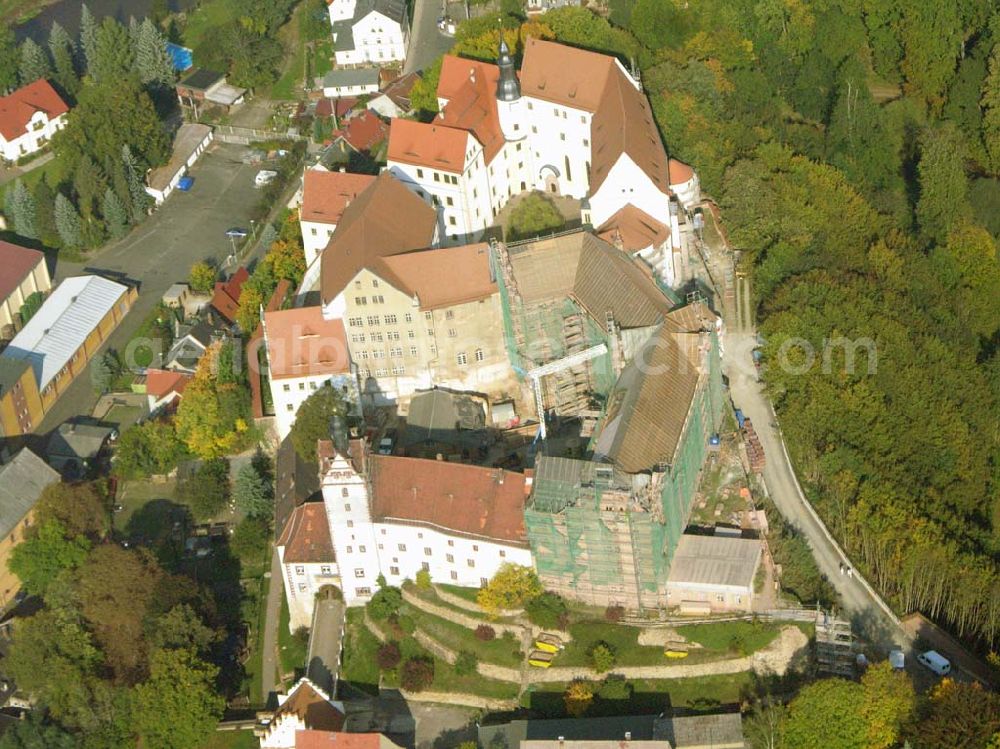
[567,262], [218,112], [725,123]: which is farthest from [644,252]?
[218,112]

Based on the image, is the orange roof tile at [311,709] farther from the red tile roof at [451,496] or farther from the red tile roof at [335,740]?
the red tile roof at [451,496]

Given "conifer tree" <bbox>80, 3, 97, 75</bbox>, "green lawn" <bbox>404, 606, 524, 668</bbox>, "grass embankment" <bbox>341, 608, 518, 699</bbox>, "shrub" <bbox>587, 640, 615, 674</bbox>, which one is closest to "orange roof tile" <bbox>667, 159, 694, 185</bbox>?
"green lawn" <bbox>404, 606, 524, 668</bbox>

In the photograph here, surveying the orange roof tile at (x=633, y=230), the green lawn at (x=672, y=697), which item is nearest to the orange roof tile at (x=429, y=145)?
the orange roof tile at (x=633, y=230)

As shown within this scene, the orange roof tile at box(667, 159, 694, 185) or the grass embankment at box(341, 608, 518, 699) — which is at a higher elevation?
the orange roof tile at box(667, 159, 694, 185)

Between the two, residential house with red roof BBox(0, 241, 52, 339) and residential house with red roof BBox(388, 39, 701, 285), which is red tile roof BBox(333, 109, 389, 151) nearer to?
residential house with red roof BBox(388, 39, 701, 285)

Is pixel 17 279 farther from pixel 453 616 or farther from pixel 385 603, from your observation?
pixel 453 616

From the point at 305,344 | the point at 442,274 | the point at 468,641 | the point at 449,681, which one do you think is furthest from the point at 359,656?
the point at 442,274

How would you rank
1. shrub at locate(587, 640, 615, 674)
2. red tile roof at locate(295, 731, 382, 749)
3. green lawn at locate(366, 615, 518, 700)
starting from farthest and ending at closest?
green lawn at locate(366, 615, 518, 700) → shrub at locate(587, 640, 615, 674) → red tile roof at locate(295, 731, 382, 749)
